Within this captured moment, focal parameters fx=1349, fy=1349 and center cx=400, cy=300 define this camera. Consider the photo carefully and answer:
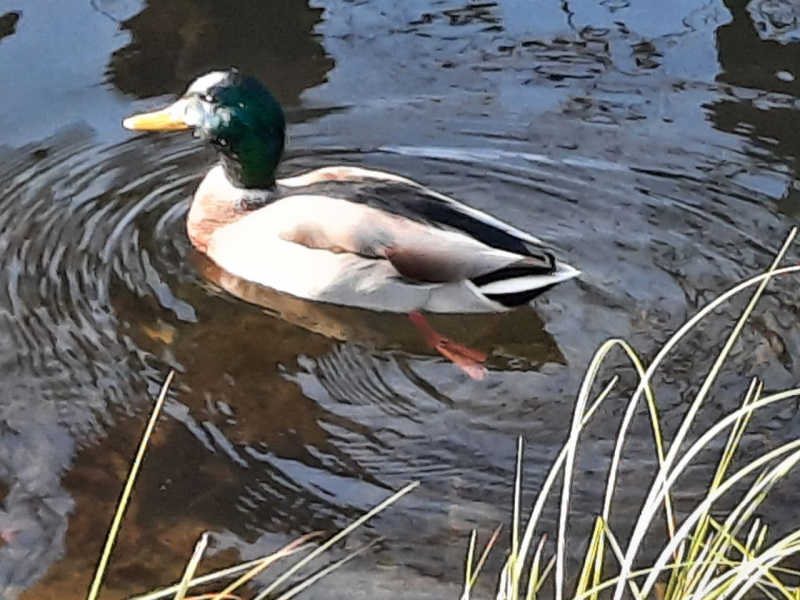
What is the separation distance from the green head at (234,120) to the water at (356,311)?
14.4 inches

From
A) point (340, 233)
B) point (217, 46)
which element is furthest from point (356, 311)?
point (217, 46)

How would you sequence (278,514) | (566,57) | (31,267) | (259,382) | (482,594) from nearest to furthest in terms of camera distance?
1. (482,594)
2. (278,514)
3. (259,382)
4. (31,267)
5. (566,57)

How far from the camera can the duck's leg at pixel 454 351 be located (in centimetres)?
428

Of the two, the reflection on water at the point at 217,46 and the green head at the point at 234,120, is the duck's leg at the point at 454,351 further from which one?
the reflection on water at the point at 217,46

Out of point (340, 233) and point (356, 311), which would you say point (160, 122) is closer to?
point (340, 233)

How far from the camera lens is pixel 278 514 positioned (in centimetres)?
367

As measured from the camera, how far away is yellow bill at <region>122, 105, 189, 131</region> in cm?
470

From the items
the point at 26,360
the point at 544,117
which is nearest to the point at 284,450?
the point at 26,360

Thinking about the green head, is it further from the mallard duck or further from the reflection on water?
the reflection on water

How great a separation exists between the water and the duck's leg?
0.04 meters

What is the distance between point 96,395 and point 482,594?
139 centimetres

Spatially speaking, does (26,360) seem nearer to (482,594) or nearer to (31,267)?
(31,267)

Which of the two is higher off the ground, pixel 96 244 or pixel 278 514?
pixel 96 244

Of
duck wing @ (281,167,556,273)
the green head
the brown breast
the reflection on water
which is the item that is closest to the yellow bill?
the green head
